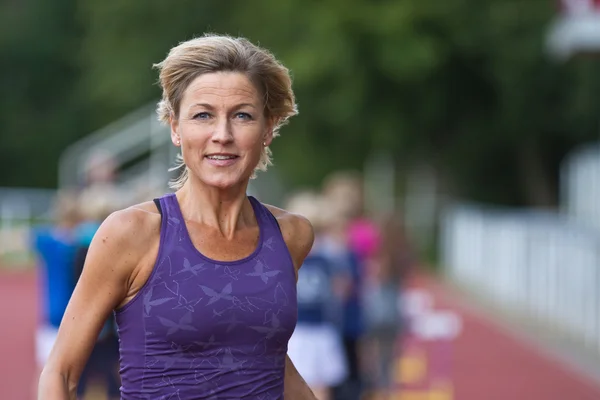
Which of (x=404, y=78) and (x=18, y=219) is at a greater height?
(x=404, y=78)

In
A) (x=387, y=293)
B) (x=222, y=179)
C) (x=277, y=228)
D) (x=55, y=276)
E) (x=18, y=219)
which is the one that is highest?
(x=18, y=219)

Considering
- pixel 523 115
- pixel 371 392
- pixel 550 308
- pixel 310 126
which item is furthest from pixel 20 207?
pixel 371 392

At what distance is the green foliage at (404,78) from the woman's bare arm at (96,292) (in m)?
21.9

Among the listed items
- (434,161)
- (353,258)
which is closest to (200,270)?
(353,258)

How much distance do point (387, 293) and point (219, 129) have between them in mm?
6780

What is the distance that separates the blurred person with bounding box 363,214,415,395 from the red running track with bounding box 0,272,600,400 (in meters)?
2.19

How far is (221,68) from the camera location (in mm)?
3170

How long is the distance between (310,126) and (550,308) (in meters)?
13.5

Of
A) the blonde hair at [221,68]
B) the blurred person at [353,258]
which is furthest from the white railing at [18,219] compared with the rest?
the blonde hair at [221,68]

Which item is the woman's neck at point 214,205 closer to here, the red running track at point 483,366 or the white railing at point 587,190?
the red running track at point 483,366

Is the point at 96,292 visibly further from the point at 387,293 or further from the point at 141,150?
the point at 141,150

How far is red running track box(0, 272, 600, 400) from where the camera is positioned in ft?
39.6

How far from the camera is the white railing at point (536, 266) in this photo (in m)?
15.8

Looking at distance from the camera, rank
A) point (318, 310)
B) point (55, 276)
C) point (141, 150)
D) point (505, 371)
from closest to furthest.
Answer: point (55, 276), point (318, 310), point (505, 371), point (141, 150)
